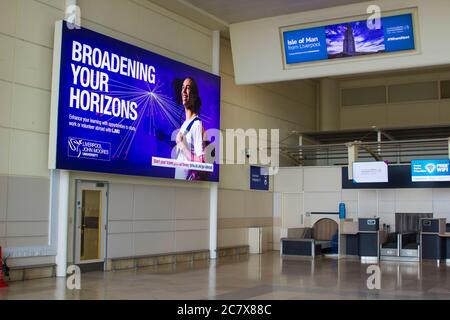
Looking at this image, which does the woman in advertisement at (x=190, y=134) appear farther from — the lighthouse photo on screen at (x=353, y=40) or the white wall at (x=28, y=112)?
the lighthouse photo on screen at (x=353, y=40)

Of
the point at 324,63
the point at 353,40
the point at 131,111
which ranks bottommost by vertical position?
the point at 131,111

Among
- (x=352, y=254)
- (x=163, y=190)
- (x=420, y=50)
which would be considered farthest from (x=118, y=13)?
(x=352, y=254)

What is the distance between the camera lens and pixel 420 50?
48.7 ft

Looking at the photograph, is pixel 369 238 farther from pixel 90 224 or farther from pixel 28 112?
pixel 28 112

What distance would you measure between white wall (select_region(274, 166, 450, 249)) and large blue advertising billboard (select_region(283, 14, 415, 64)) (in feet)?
20.0

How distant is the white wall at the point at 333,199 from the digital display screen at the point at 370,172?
2.33 metres

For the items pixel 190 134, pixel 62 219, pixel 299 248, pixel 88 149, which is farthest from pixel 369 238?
pixel 62 219

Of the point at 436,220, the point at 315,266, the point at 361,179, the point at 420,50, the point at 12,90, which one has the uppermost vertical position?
the point at 420,50

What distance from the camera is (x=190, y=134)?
1638 cm

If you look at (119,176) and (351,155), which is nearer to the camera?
(119,176)

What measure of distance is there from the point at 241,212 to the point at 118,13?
27.5 feet

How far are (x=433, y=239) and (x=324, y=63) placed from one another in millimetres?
6401

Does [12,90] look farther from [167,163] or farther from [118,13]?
[167,163]

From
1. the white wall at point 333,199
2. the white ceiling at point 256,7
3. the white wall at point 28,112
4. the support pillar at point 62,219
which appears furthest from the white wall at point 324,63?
the support pillar at point 62,219
